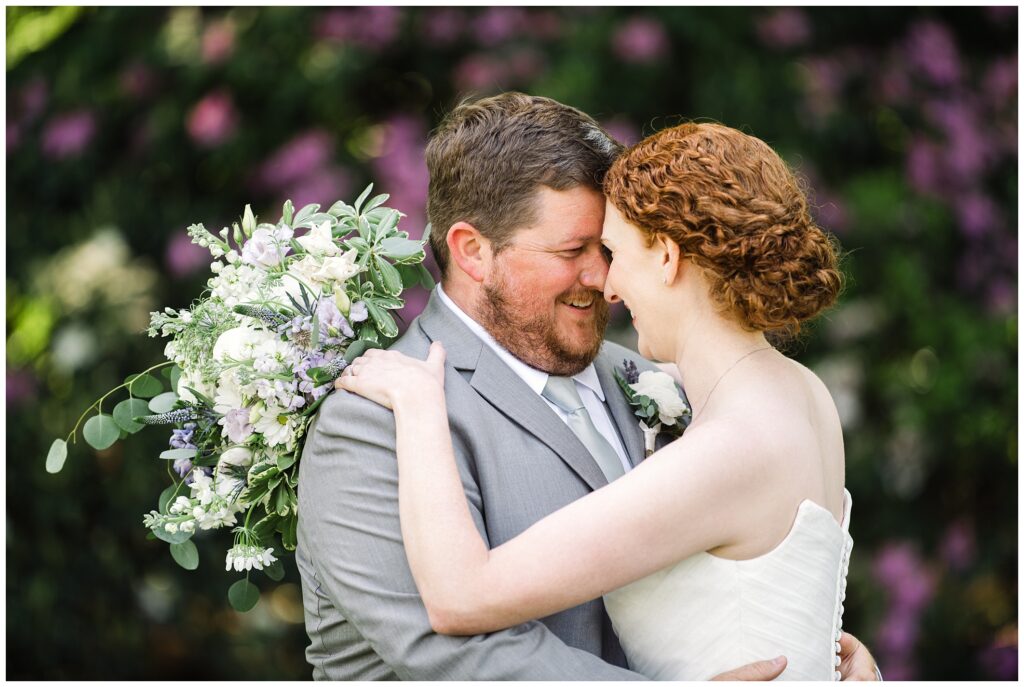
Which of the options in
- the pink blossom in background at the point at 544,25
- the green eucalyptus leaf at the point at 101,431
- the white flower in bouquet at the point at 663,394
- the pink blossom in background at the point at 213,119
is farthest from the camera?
the pink blossom in background at the point at 213,119

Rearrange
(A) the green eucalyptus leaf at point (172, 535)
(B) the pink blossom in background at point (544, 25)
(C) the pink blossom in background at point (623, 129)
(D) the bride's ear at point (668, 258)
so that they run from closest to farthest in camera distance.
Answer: (D) the bride's ear at point (668, 258), (A) the green eucalyptus leaf at point (172, 535), (C) the pink blossom in background at point (623, 129), (B) the pink blossom in background at point (544, 25)

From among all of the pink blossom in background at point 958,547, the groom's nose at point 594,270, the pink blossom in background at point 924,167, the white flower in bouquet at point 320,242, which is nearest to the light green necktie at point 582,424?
the groom's nose at point 594,270

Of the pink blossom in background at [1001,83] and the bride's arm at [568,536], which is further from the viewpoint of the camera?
the pink blossom in background at [1001,83]

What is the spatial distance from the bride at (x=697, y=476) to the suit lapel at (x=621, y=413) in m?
0.38

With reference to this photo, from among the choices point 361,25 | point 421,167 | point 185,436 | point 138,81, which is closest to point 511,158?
point 185,436

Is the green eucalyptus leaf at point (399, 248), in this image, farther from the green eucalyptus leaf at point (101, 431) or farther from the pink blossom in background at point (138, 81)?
Result: the pink blossom in background at point (138, 81)

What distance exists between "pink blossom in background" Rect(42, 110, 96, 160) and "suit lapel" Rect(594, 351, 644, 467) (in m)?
3.23

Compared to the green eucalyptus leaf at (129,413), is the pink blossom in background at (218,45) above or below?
above

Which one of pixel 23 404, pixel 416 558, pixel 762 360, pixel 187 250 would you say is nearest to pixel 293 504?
pixel 416 558

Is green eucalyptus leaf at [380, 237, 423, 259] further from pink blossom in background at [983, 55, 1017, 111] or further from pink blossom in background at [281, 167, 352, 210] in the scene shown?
pink blossom in background at [983, 55, 1017, 111]

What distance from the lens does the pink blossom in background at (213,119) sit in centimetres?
505

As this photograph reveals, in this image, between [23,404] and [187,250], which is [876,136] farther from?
[23,404]

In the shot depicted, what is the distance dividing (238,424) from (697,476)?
1.02m

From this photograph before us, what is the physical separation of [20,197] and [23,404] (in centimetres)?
98
